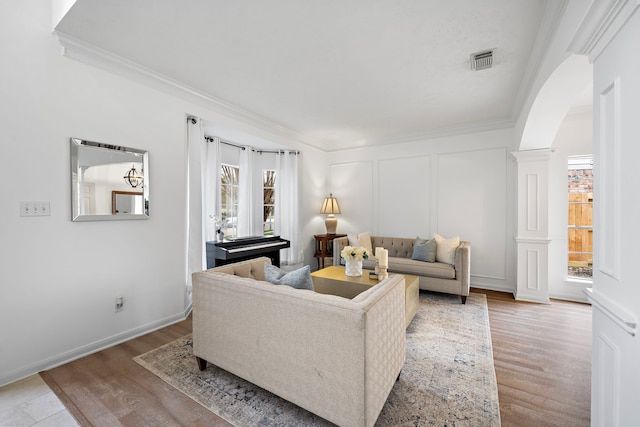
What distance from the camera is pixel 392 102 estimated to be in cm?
348

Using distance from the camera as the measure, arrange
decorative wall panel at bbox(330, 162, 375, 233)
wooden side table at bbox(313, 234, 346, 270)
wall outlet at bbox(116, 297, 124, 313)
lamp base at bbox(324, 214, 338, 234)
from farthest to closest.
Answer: lamp base at bbox(324, 214, 338, 234), decorative wall panel at bbox(330, 162, 375, 233), wooden side table at bbox(313, 234, 346, 270), wall outlet at bbox(116, 297, 124, 313)

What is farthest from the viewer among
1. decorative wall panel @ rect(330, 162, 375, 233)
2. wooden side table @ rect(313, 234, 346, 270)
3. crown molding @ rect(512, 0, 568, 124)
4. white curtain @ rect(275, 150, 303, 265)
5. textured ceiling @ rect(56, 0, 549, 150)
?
decorative wall panel @ rect(330, 162, 375, 233)

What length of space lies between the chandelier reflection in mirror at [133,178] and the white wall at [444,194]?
377 centimetres

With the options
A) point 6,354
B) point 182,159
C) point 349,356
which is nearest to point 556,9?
point 349,356

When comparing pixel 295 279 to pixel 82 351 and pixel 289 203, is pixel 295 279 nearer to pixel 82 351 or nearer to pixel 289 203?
pixel 82 351

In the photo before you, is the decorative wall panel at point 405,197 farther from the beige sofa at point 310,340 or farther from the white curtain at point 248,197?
the beige sofa at point 310,340

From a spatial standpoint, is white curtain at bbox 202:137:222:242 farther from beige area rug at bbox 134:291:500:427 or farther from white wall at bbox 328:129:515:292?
white wall at bbox 328:129:515:292

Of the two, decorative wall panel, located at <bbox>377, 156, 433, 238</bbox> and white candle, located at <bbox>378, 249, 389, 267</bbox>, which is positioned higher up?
decorative wall panel, located at <bbox>377, 156, 433, 238</bbox>

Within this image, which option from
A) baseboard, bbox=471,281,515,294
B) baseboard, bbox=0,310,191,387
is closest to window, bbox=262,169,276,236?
baseboard, bbox=0,310,191,387

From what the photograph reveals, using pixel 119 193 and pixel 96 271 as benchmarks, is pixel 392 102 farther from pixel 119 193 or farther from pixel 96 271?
pixel 96 271

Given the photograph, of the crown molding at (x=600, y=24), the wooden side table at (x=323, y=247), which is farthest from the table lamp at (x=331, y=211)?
the crown molding at (x=600, y=24)

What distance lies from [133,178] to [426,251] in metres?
3.82

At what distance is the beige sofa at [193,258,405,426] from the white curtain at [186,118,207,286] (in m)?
1.31

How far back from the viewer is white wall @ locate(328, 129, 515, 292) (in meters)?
4.21
